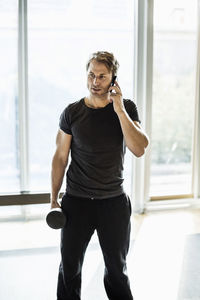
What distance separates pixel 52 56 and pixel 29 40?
270mm

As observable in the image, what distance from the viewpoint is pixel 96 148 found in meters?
1.47

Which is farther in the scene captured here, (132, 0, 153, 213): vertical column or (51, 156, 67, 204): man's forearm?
(132, 0, 153, 213): vertical column

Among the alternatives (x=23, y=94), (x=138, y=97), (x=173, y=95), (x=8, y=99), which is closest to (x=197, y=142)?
(x=173, y=95)

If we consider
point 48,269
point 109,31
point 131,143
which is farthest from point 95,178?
point 109,31

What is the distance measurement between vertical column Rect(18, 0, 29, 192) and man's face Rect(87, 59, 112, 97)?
6.15 feet

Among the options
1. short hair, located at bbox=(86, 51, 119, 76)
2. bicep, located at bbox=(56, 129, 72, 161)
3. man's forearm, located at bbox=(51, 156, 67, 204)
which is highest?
short hair, located at bbox=(86, 51, 119, 76)

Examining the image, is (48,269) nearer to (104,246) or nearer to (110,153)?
(104,246)

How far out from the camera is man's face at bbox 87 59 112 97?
1460 millimetres

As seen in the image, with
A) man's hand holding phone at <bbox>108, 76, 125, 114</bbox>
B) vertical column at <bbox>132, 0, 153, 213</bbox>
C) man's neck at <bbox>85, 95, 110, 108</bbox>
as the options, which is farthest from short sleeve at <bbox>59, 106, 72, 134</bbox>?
vertical column at <bbox>132, 0, 153, 213</bbox>

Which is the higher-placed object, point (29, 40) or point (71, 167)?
point (29, 40)

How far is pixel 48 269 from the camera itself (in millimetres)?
2293

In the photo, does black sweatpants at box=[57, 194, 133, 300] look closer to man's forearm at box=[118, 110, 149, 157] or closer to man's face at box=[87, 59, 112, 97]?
man's forearm at box=[118, 110, 149, 157]

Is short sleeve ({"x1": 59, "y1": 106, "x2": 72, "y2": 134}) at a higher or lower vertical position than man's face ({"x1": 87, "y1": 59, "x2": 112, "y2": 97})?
lower

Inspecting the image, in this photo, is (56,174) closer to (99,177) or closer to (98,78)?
(99,177)
